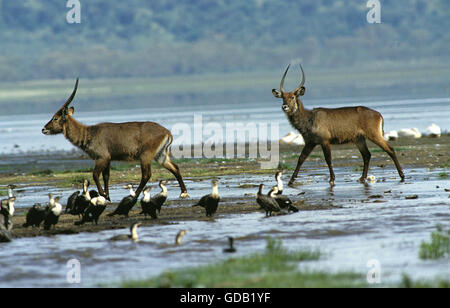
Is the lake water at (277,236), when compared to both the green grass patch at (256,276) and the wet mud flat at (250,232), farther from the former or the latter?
the green grass patch at (256,276)

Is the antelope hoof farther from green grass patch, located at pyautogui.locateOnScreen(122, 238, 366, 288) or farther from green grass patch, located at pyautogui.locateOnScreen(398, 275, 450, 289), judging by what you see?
green grass patch, located at pyautogui.locateOnScreen(398, 275, 450, 289)

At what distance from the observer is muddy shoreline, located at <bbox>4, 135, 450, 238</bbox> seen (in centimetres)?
1396

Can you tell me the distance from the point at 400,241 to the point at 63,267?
167 inches

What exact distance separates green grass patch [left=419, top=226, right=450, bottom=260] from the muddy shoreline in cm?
452

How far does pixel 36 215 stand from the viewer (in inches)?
527

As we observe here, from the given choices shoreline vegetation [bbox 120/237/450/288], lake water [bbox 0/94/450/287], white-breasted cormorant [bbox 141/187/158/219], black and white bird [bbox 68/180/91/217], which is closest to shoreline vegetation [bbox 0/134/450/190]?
lake water [bbox 0/94/450/287]

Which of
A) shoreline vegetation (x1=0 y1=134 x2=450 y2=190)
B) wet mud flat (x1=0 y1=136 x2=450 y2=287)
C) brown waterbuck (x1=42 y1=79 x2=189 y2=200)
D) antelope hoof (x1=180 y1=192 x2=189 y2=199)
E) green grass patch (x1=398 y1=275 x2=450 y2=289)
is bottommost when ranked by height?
shoreline vegetation (x1=0 y1=134 x2=450 y2=190)

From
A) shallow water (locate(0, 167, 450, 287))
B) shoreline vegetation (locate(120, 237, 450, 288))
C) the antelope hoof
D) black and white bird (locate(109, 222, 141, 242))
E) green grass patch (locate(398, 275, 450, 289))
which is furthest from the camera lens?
Result: the antelope hoof

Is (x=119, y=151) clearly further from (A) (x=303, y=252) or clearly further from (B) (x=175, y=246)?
(A) (x=303, y=252)

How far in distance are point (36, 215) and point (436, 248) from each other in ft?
21.3

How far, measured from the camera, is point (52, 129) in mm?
18016

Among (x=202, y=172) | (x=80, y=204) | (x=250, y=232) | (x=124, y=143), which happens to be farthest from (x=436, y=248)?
(x=202, y=172)

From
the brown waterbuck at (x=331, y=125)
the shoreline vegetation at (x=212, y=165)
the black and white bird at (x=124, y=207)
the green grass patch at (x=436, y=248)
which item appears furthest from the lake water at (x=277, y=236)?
the shoreline vegetation at (x=212, y=165)
